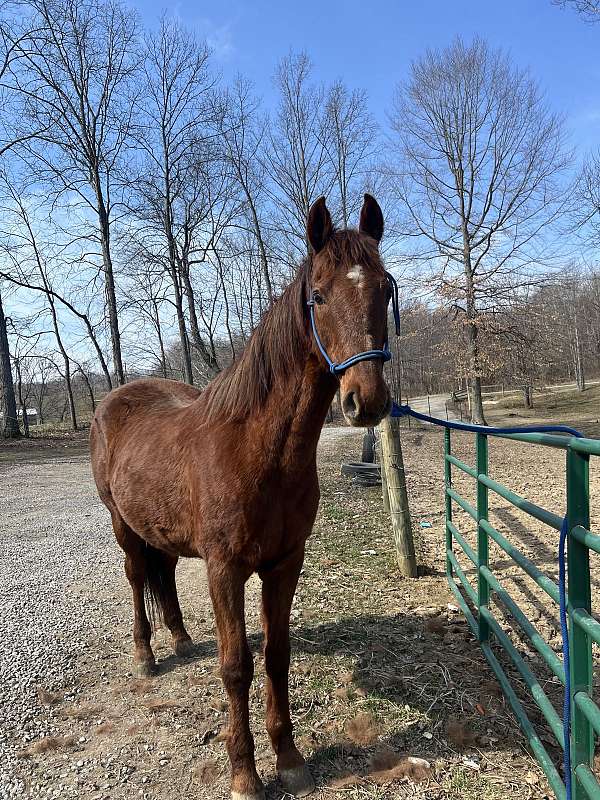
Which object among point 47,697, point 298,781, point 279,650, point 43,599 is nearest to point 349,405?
point 279,650

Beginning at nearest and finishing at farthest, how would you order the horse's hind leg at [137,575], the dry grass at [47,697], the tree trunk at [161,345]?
1. the dry grass at [47,697]
2. the horse's hind leg at [137,575]
3. the tree trunk at [161,345]

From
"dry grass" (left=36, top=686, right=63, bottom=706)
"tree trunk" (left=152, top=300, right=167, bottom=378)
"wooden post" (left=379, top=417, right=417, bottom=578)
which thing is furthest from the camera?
"tree trunk" (left=152, top=300, right=167, bottom=378)

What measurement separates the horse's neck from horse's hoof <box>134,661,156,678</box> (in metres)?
1.95

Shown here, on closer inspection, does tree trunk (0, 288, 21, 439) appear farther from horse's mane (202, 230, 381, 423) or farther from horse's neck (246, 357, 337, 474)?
horse's neck (246, 357, 337, 474)

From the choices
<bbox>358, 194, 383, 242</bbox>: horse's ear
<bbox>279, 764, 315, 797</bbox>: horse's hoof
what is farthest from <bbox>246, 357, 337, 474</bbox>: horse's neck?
<bbox>279, 764, 315, 797</bbox>: horse's hoof

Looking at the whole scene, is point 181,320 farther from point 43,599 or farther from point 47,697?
point 47,697

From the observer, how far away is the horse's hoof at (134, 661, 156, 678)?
307 centimetres

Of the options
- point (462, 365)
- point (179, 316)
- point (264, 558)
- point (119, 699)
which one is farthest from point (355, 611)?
point (179, 316)

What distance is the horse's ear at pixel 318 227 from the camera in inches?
75.9

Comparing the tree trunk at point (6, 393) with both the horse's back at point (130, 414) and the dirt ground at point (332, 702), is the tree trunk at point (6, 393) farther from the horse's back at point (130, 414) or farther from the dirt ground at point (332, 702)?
the horse's back at point (130, 414)

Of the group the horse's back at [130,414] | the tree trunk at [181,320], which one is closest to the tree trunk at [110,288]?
the tree trunk at [181,320]

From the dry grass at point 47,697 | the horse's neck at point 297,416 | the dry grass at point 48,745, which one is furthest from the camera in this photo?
the dry grass at point 47,697

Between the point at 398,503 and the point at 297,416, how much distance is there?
277 centimetres

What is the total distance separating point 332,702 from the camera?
2.70 meters
